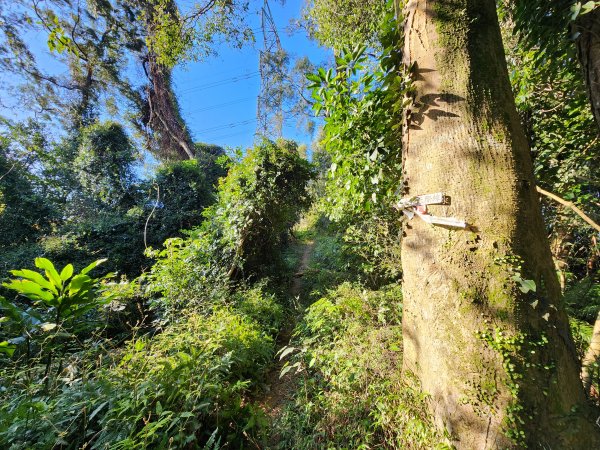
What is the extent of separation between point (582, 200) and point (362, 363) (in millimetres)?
2770

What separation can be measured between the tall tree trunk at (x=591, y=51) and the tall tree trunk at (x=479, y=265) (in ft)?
1.15

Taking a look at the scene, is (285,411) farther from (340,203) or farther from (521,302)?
(340,203)

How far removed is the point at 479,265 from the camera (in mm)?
1338

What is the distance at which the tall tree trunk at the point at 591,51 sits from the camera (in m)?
1.38

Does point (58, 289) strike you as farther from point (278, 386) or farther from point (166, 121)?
point (166, 121)

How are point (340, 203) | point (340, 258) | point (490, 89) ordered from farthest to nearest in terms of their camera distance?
1. point (340, 258)
2. point (340, 203)
3. point (490, 89)

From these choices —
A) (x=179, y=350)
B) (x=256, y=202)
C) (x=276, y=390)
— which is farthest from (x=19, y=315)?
(x=256, y=202)

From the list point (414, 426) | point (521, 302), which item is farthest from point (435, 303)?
point (414, 426)

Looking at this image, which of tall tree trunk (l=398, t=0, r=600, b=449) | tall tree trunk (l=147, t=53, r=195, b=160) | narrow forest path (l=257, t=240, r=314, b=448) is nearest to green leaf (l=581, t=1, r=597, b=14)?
tall tree trunk (l=398, t=0, r=600, b=449)

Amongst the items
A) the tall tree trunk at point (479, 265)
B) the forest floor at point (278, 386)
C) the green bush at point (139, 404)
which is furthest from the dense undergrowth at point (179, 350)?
the tall tree trunk at point (479, 265)

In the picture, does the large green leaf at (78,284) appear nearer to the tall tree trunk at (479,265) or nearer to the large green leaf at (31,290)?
the large green leaf at (31,290)

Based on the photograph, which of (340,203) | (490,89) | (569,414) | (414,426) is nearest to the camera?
A: (569,414)

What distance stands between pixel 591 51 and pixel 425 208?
1289 mm

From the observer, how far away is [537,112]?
2428mm
